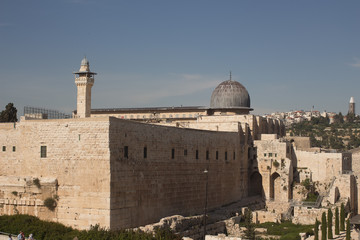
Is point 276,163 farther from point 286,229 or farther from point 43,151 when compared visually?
point 43,151

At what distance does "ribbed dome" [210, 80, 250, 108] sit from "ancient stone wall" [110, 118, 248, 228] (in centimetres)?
796

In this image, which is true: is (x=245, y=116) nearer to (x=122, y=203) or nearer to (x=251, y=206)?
(x=251, y=206)

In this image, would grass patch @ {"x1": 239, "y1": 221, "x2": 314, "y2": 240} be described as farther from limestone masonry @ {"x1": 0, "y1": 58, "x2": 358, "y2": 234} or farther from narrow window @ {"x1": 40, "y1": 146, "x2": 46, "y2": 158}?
narrow window @ {"x1": 40, "y1": 146, "x2": 46, "y2": 158}

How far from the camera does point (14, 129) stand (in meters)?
26.5

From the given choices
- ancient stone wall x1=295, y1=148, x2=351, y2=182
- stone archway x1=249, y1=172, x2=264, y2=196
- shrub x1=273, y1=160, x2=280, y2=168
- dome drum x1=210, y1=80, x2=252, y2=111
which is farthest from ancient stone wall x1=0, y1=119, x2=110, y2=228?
ancient stone wall x1=295, y1=148, x2=351, y2=182

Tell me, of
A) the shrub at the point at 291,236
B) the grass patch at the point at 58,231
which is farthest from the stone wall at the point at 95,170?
the shrub at the point at 291,236

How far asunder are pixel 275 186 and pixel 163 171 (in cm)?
1630

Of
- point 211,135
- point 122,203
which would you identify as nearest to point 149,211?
point 122,203

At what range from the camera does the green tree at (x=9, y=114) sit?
40709 mm

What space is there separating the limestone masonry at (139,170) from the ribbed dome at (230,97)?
436 cm

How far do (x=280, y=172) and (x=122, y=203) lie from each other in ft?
64.2

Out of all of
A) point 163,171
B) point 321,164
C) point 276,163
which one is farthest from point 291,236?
point 321,164

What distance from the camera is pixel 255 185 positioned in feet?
140

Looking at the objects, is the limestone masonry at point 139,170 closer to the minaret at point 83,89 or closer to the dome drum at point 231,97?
the minaret at point 83,89
